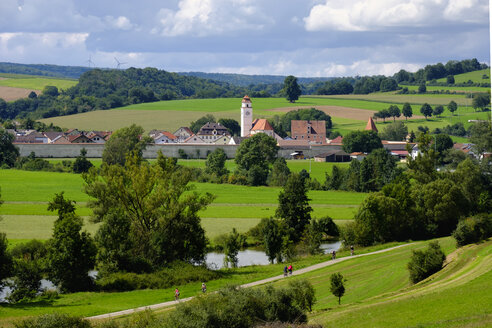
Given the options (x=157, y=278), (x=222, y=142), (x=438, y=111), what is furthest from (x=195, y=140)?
(x=157, y=278)

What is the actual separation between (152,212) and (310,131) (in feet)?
346

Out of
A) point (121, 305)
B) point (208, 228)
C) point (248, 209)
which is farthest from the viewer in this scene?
point (248, 209)

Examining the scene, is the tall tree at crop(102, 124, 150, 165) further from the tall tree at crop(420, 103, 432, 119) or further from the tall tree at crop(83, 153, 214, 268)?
the tall tree at crop(420, 103, 432, 119)

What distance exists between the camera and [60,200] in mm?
43562

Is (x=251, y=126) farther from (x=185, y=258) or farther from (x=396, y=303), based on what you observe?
(x=396, y=303)

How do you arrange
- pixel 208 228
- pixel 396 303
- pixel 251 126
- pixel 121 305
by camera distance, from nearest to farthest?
pixel 396 303 < pixel 121 305 < pixel 208 228 < pixel 251 126

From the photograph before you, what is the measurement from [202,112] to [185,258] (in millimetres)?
141064

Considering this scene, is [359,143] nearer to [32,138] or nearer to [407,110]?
[407,110]

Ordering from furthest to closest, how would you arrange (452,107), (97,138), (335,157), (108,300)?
(452,107) < (97,138) < (335,157) < (108,300)

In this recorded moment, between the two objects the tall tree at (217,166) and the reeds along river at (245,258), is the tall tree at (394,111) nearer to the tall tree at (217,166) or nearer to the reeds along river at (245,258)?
the tall tree at (217,166)

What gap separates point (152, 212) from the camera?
43938 millimetres

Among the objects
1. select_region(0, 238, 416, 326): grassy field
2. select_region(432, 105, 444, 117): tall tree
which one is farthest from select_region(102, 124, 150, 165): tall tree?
select_region(432, 105, 444, 117): tall tree

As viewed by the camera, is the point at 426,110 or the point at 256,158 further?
the point at 426,110

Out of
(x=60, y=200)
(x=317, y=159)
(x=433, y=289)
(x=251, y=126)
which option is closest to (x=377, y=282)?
(x=433, y=289)
